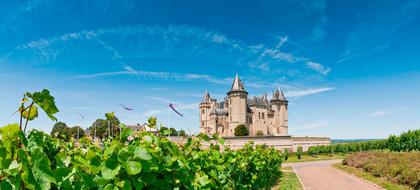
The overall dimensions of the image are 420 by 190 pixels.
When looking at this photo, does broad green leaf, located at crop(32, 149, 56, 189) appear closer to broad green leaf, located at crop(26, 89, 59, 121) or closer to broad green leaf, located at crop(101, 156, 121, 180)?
broad green leaf, located at crop(26, 89, 59, 121)

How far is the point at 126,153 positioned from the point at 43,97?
2.19 feet

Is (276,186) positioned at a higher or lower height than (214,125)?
lower

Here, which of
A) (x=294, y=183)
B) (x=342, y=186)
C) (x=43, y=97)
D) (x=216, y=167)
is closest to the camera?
(x=43, y=97)

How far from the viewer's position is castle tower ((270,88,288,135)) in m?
91.4

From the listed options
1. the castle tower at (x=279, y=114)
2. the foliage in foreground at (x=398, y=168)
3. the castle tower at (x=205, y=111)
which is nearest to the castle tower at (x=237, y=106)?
the castle tower at (x=205, y=111)

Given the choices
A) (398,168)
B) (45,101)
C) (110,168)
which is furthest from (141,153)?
(398,168)

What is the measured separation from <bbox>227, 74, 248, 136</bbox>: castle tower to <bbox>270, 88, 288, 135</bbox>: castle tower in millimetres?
13014

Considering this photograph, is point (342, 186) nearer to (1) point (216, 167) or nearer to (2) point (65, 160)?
(1) point (216, 167)

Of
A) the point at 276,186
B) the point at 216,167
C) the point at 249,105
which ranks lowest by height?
the point at 276,186

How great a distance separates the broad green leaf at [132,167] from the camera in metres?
2.20

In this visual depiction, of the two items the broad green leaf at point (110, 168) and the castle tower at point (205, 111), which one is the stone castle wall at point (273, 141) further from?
the broad green leaf at point (110, 168)

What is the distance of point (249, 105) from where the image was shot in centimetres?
8794

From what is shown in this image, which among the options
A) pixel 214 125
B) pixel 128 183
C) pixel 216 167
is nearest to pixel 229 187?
pixel 216 167

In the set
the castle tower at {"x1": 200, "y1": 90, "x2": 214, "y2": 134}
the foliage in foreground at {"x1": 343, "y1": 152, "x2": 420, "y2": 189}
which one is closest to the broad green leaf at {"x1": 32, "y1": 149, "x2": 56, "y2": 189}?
the foliage in foreground at {"x1": 343, "y1": 152, "x2": 420, "y2": 189}
